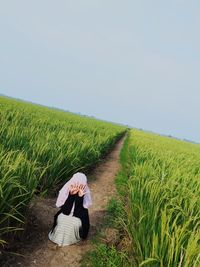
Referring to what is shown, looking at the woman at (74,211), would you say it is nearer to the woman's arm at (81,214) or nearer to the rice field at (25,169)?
the woman's arm at (81,214)

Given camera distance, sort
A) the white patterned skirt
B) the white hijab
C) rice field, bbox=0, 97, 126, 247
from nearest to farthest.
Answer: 1. rice field, bbox=0, 97, 126, 247
2. the white patterned skirt
3. the white hijab

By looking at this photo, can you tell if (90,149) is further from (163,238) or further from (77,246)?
(163,238)

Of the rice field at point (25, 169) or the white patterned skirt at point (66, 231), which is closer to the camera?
the rice field at point (25, 169)

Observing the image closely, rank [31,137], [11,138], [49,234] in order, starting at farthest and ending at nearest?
[31,137], [11,138], [49,234]

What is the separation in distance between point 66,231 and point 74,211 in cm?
28

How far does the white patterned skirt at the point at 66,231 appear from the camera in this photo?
4.23m

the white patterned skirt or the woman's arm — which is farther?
the woman's arm

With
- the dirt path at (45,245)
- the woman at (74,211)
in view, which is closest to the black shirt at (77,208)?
the woman at (74,211)

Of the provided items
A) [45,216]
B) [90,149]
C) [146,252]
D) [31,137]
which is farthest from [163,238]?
[90,149]

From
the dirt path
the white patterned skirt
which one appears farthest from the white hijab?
the dirt path

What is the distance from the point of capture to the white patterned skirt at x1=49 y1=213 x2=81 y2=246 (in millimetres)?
4227

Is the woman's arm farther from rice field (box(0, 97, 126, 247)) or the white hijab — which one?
rice field (box(0, 97, 126, 247))

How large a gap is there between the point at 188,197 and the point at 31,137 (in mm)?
3379

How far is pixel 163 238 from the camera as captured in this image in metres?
2.85
